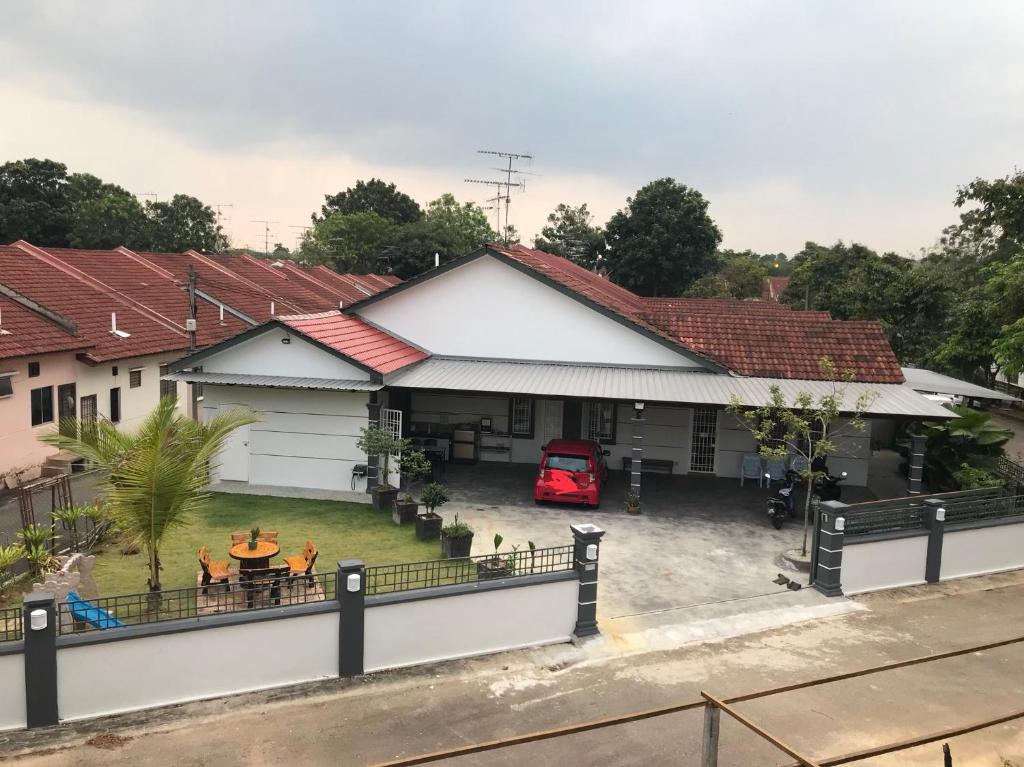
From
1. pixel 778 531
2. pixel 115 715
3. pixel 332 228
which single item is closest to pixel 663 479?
pixel 778 531

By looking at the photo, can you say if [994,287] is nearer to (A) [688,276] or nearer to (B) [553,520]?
(B) [553,520]

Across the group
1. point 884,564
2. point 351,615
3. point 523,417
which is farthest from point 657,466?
point 351,615

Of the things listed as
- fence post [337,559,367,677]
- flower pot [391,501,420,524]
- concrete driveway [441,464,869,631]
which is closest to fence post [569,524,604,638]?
concrete driveway [441,464,869,631]

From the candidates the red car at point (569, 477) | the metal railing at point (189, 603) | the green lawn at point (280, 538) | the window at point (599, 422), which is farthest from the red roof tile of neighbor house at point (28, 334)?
the window at point (599, 422)

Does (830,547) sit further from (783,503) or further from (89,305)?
(89,305)

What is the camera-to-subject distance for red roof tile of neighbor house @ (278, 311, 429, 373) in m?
16.7

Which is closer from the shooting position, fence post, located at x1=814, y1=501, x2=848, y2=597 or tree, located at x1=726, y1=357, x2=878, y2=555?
fence post, located at x1=814, y1=501, x2=848, y2=597

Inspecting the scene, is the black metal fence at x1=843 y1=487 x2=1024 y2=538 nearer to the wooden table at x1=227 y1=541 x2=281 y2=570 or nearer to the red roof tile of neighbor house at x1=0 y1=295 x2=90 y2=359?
the wooden table at x1=227 y1=541 x2=281 y2=570

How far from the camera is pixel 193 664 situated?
8422 millimetres

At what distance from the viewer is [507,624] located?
9.88 metres

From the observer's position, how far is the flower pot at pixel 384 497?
52.2ft

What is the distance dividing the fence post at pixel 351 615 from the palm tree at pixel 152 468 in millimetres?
2560

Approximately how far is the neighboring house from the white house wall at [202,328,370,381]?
14.0 ft

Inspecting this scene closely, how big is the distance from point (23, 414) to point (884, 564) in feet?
61.0
